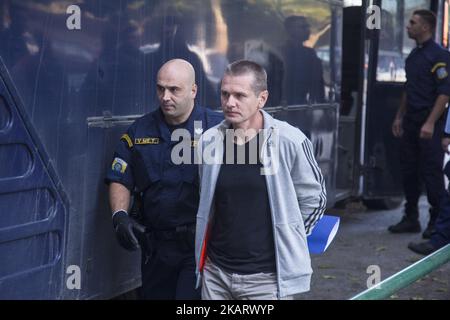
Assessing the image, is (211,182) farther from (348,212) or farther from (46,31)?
(348,212)

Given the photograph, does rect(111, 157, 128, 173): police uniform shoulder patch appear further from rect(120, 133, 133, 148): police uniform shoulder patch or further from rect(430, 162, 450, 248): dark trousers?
rect(430, 162, 450, 248): dark trousers

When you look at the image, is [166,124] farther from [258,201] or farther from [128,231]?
[258,201]

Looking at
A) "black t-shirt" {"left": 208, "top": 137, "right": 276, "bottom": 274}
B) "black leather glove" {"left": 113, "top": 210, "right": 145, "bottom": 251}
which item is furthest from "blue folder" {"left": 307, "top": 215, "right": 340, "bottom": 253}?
"black leather glove" {"left": 113, "top": 210, "right": 145, "bottom": 251}

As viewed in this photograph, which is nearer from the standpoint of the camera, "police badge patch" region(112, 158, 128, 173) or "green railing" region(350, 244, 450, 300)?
"green railing" region(350, 244, 450, 300)

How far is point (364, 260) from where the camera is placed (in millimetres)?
7062

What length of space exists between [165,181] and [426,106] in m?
3.89

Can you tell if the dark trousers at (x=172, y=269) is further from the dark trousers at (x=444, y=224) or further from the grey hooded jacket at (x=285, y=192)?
the dark trousers at (x=444, y=224)

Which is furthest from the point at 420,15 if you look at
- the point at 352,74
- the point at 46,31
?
the point at 46,31

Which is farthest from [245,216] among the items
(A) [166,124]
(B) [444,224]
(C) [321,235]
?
(B) [444,224]

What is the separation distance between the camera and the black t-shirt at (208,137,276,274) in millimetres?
3502

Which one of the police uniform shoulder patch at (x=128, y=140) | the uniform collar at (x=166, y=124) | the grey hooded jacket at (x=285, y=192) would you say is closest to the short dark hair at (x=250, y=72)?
the grey hooded jacket at (x=285, y=192)

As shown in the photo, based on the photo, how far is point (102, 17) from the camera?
403 cm
